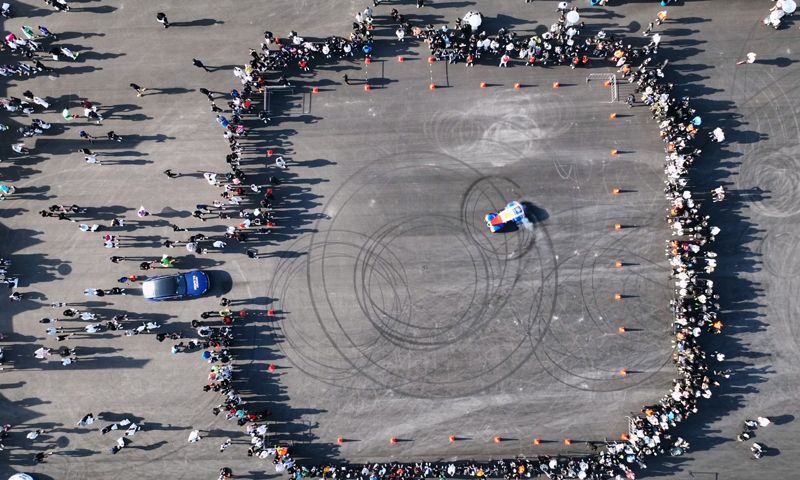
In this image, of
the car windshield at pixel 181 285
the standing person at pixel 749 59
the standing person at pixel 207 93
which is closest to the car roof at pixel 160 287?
the car windshield at pixel 181 285

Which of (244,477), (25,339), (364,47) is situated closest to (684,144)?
(364,47)

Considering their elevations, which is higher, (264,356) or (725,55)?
(725,55)

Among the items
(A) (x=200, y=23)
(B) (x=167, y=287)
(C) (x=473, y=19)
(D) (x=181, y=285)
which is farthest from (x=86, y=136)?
(C) (x=473, y=19)

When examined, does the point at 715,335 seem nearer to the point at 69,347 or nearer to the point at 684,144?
the point at 684,144

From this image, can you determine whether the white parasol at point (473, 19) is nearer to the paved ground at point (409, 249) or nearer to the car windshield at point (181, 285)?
the paved ground at point (409, 249)

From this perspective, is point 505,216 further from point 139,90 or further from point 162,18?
point 162,18
